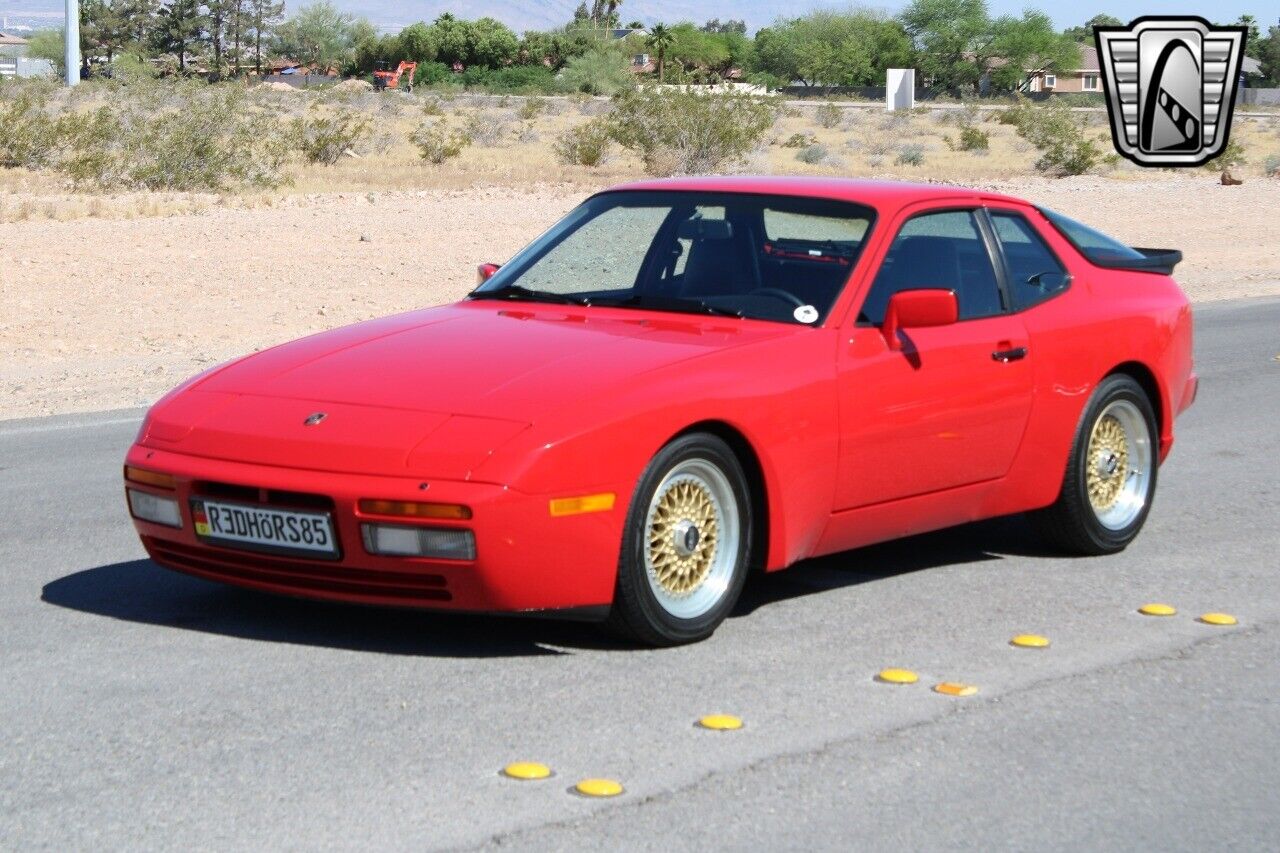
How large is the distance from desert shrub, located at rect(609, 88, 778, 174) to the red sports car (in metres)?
29.5

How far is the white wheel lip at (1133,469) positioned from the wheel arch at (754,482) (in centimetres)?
203

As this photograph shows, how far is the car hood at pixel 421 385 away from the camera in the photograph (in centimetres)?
550

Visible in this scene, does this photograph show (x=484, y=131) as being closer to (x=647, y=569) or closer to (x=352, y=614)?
(x=352, y=614)

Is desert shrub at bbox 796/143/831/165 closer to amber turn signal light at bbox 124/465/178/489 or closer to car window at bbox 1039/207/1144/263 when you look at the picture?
car window at bbox 1039/207/1144/263

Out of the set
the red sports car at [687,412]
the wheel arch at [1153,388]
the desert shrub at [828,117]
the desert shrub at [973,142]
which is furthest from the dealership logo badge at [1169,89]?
the red sports car at [687,412]

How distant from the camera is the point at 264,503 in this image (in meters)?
5.57

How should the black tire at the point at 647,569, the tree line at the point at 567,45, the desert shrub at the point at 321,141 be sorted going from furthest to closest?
1. the tree line at the point at 567,45
2. the desert shrub at the point at 321,141
3. the black tire at the point at 647,569

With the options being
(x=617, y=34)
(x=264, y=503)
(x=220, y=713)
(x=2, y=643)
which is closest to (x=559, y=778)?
(x=220, y=713)

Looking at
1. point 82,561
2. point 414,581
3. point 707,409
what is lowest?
point 82,561

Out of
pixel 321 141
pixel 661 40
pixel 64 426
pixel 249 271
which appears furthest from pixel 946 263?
pixel 661 40

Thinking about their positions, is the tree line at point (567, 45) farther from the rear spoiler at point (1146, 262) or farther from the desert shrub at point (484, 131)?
the rear spoiler at point (1146, 262)

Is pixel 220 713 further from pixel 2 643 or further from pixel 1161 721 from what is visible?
pixel 1161 721

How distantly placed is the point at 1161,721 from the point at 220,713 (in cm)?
255

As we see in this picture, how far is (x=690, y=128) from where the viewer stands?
3753cm
